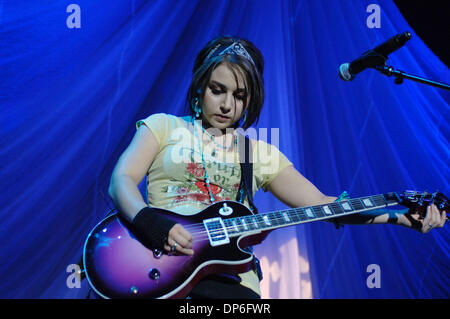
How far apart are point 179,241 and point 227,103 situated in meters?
0.71

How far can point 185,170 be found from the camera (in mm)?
1532

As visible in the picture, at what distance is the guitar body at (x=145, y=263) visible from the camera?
111cm

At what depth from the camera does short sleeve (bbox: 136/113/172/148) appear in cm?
154

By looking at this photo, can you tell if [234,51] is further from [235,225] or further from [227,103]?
[235,225]

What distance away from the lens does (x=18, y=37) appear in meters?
1.75

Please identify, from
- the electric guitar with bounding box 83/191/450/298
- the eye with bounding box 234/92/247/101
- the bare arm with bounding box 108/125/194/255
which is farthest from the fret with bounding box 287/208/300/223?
the eye with bounding box 234/92/247/101

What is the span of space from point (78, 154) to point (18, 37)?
66cm

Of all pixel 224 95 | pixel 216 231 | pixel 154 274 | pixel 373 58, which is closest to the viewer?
pixel 154 274

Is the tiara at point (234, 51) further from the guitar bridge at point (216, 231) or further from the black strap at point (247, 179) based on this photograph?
the guitar bridge at point (216, 231)

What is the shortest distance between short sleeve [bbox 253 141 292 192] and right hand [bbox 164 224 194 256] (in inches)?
25.0

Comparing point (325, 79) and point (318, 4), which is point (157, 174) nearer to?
point (325, 79)

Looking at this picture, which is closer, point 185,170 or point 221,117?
point 185,170

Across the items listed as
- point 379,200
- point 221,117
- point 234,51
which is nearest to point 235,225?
point 221,117

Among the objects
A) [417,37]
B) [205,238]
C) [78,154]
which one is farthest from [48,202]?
[417,37]
